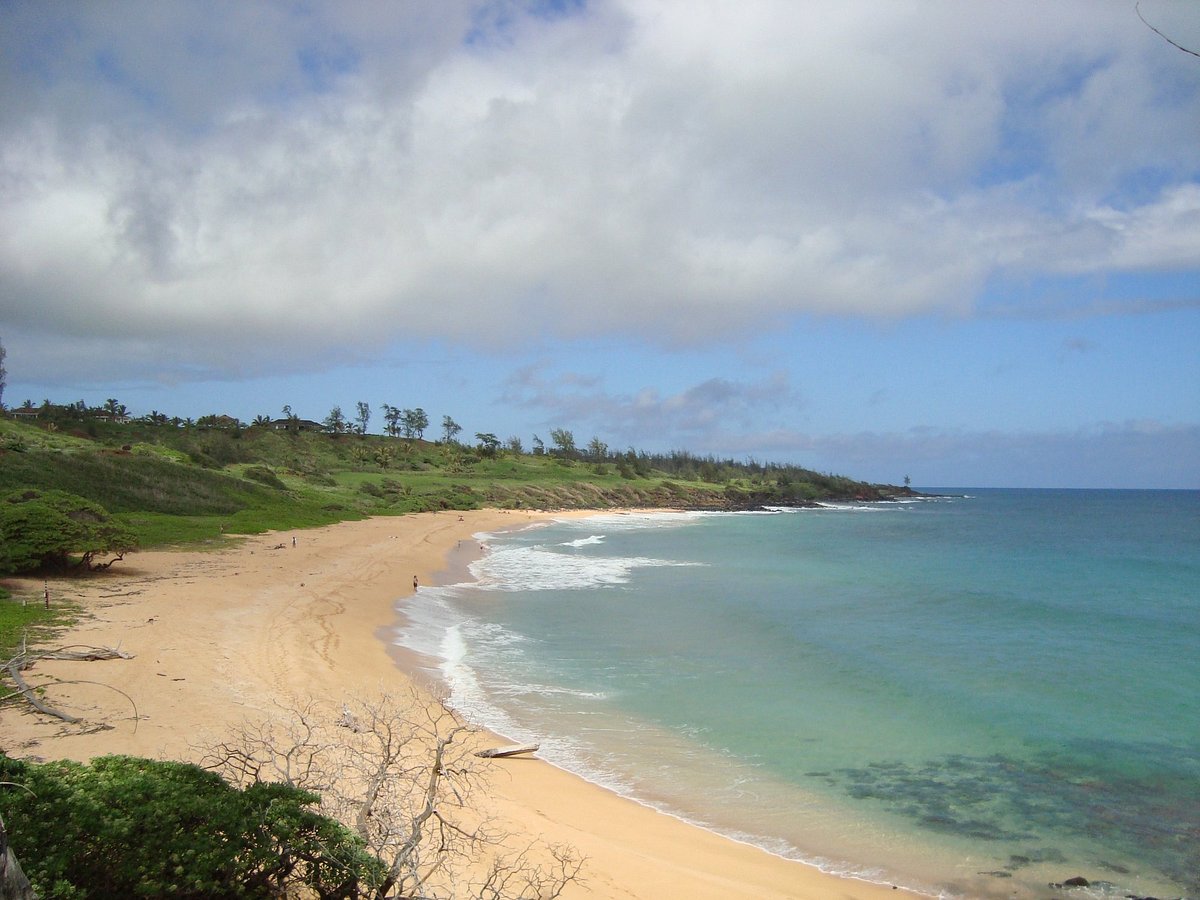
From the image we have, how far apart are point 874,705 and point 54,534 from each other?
1596cm

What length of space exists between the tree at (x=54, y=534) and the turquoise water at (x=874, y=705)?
272 inches

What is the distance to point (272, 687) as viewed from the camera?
9.82 meters

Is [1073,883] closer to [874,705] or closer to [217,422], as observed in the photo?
[874,705]

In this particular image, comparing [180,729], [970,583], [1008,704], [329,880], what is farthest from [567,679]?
[970,583]

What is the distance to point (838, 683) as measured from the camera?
44.1ft

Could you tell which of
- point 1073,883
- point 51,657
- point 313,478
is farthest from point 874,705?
point 313,478

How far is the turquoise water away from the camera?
7.65 meters

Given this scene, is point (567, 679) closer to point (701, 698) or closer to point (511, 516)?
point (701, 698)

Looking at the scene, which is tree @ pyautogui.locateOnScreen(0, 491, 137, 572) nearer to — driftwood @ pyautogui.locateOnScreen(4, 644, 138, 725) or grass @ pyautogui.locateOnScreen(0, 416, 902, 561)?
grass @ pyautogui.locateOnScreen(0, 416, 902, 561)

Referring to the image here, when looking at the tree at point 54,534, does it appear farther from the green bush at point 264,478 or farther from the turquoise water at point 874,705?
the green bush at point 264,478

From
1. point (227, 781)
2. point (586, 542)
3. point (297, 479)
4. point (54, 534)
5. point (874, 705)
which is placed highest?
point (297, 479)

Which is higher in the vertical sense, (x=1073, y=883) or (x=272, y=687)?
(x=272, y=687)

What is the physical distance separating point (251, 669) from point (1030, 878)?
31.4ft

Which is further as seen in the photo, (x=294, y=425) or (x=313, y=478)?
(x=294, y=425)
